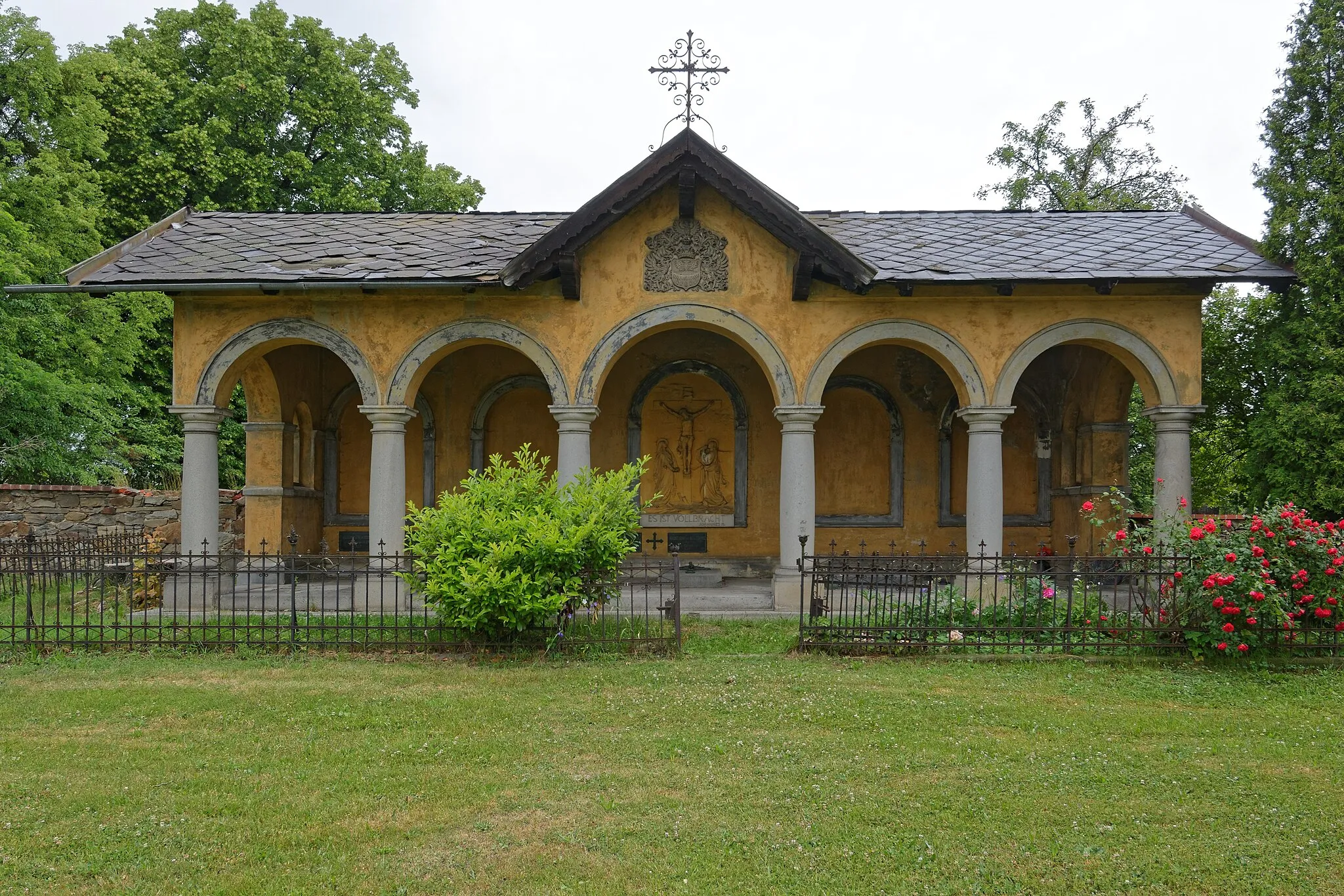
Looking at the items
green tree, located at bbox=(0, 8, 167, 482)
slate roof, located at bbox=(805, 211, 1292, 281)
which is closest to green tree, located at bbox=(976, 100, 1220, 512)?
slate roof, located at bbox=(805, 211, 1292, 281)

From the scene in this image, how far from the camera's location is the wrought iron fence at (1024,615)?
8.36 meters

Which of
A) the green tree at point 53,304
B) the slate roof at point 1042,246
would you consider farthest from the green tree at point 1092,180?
the green tree at point 53,304

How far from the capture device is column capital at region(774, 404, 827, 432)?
11461mm

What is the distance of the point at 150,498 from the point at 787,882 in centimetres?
1527

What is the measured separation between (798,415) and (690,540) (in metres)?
3.80

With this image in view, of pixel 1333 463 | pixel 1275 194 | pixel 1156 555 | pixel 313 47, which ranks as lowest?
pixel 1156 555

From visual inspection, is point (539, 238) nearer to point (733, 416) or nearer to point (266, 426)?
point (733, 416)

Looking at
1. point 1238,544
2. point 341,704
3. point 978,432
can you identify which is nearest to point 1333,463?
point 1238,544

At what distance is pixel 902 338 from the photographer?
1162 cm

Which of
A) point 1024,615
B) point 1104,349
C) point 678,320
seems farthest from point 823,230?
point 1024,615

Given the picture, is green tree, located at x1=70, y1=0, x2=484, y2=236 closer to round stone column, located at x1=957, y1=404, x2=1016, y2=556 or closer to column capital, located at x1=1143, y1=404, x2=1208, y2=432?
round stone column, located at x1=957, y1=404, x2=1016, y2=556

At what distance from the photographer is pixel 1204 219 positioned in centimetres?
1297

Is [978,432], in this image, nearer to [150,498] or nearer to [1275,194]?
[1275,194]

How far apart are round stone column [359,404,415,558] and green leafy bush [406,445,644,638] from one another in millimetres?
2593
